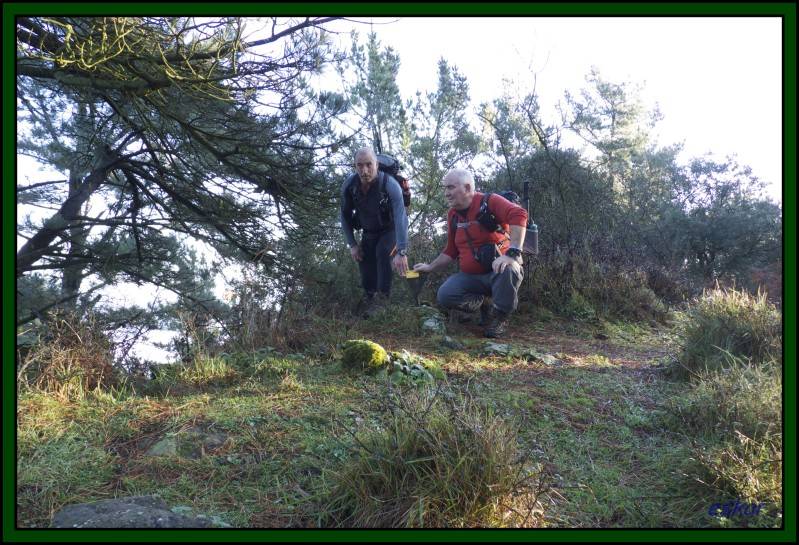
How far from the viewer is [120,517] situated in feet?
7.22

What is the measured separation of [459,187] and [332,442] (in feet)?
11.2

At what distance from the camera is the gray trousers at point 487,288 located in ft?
18.7

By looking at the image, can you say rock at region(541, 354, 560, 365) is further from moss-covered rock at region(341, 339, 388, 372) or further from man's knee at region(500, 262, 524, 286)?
moss-covered rock at region(341, 339, 388, 372)

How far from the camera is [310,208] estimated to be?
6941 millimetres

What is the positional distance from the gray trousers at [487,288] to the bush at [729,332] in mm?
1691

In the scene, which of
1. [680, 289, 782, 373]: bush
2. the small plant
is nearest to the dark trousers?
the small plant

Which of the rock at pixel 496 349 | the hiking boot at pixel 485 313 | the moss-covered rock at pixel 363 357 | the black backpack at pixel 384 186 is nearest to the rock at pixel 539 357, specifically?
the rock at pixel 496 349

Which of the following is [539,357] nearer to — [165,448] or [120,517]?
[165,448]

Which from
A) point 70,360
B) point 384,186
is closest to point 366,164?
point 384,186

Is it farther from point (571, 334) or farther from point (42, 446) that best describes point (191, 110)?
point (571, 334)

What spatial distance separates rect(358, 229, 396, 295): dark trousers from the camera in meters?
6.35

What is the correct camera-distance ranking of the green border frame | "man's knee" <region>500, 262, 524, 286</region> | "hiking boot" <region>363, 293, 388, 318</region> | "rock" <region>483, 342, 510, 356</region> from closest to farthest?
the green border frame → "rock" <region>483, 342, 510, 356</region> → "man's knee" <region>500, 262, 524, 286</region> → "hiking boot" <region>363, 293, 388, 318</region>
